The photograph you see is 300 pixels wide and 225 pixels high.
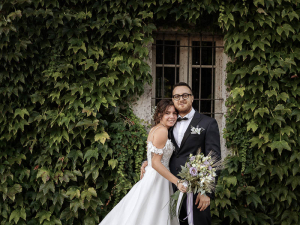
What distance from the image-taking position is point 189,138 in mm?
3305

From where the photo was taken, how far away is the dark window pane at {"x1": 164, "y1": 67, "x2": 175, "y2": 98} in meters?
4.95

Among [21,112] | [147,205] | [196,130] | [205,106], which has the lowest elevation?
[147,205]

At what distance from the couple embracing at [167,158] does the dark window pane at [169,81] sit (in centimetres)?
145

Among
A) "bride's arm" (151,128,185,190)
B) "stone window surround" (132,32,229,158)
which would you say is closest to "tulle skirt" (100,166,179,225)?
"bride's arm" (151,128,185,190)

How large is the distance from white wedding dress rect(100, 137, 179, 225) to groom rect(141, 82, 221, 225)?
0.37ft

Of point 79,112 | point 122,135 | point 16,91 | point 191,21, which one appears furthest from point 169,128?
point 16,91

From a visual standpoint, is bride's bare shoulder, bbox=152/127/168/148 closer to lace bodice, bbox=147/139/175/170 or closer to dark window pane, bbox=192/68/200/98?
lace bodice, bbox=147/139/175/170

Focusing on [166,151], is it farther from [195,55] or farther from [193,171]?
[195,55]

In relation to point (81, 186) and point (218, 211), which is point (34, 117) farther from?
point (218, 211)

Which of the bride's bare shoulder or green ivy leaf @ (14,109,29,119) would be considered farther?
green ivy leaf @ (14,109,29,119)

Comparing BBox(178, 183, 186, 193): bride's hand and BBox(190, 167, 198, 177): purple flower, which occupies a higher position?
BBox(190, 167, 198, 177): purple flower

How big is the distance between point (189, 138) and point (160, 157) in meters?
0.38

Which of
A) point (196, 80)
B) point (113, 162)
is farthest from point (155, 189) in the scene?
point (196, 80)

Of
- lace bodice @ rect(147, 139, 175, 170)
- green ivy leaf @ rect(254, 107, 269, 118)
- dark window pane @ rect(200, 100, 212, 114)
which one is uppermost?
dark window pane @ rect(200, 100, 212, 114)
